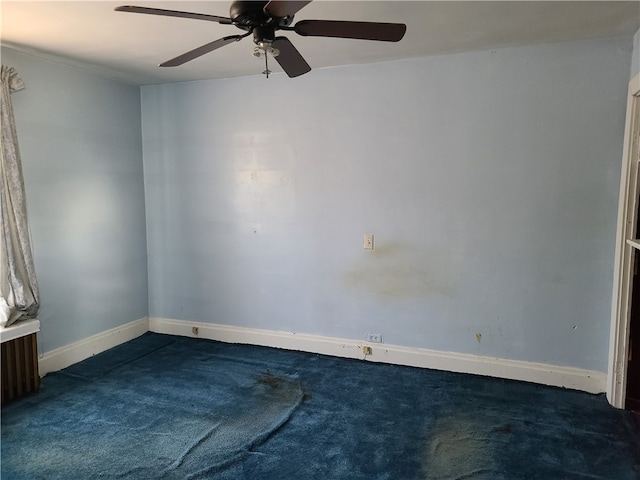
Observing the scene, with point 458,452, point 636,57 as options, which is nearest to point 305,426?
point 458,452

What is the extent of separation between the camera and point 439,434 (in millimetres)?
2607

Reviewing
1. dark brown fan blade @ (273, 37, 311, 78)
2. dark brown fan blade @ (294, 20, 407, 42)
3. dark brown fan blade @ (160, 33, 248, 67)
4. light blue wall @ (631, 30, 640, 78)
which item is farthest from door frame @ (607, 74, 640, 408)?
dark brown fan blade @ (160, 33, 248, 67)

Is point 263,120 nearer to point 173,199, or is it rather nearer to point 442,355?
point 173,199

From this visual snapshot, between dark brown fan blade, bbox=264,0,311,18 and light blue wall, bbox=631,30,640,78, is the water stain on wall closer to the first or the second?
light blue wall, bbox=631,30,640,78

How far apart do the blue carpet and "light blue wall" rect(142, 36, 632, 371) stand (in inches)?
18.9

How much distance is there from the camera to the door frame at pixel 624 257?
9.09 ft

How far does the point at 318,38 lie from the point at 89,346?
3109 mm

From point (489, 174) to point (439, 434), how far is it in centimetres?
183

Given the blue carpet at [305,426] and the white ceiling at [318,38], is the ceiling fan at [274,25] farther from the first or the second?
the blue carpet at [305,426]

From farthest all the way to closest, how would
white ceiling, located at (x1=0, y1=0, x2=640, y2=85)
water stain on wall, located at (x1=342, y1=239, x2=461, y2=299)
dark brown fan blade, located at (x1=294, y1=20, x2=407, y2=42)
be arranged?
water stain on wall, located at (x1=342, y1=239, x2=461, y2=299)
white ceiling, located at (x1=0, y1=0, x2=640, y2=85)
dark brown fan blade, located at (x1=294, y1=20, x2=407, y2=42)

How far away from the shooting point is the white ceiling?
93.4 inches

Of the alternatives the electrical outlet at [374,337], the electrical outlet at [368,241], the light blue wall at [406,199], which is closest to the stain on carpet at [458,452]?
the light blue wall at [406,199]

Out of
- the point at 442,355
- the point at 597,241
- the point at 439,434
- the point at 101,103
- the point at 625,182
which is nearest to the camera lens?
the point at 439,434

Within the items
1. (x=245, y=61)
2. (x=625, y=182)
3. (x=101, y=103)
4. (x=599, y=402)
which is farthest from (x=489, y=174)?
(x=101, y=103)
